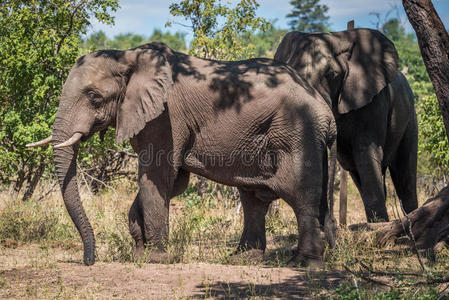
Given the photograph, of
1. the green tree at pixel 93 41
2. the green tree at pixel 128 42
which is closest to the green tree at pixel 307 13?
the green tree at pixel 128 42

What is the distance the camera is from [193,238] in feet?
29.5

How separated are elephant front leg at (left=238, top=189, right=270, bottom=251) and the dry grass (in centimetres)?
27

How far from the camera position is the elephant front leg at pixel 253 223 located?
26.5 ft

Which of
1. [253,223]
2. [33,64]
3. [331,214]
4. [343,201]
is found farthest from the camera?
[343,201]

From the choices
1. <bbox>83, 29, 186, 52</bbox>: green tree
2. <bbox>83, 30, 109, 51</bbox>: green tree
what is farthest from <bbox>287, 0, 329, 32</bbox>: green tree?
<bbox>83, 30, 109, 51</bbox>: green tree

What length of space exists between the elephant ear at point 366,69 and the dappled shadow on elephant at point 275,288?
3292 mm

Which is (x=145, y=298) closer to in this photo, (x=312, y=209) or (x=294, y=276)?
(x=294, y=276)

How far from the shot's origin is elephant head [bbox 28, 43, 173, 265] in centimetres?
710

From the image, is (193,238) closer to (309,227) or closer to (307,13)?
(309,227)

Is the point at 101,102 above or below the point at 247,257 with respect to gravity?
above

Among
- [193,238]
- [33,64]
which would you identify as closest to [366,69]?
[193,238]

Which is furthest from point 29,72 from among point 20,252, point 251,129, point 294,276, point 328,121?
point 294,276

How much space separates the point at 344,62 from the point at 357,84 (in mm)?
400

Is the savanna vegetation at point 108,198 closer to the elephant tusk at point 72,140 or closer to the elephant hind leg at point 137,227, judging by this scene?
the elephant hind leg at point 137,227
